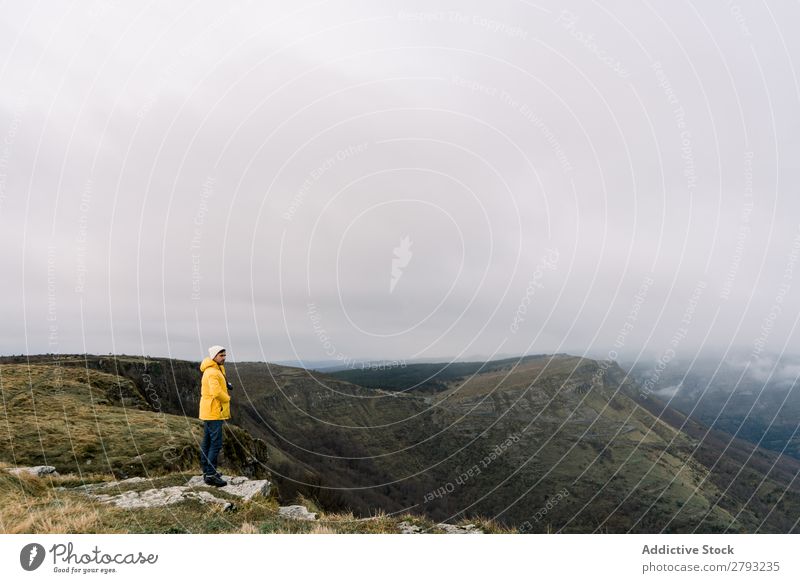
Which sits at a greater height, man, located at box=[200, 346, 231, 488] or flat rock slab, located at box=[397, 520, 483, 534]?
man, located at box=[200, 346, 231, 488]

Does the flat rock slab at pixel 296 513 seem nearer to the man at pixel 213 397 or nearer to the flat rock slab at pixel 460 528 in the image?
the man at pixel 213 397

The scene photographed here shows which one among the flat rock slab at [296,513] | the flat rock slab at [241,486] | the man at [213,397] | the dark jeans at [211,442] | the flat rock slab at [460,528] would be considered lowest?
the flat rock slab at [460,528]

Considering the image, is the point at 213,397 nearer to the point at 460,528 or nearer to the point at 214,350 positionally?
the point at 214,350

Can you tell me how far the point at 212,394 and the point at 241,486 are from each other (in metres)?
3.61

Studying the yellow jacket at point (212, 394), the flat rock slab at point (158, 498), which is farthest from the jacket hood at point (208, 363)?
the flat rock slab at point (158, 498)

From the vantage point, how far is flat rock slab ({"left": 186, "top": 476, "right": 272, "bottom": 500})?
12358 mm

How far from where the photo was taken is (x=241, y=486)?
13.4 metres

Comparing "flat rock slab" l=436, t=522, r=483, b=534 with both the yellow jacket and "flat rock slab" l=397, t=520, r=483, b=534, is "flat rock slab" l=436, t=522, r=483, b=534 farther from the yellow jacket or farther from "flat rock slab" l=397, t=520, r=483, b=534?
the yellow jacket

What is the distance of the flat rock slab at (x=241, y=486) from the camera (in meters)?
12.4

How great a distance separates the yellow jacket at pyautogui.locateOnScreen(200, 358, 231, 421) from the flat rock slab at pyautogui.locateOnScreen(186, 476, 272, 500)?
236cm

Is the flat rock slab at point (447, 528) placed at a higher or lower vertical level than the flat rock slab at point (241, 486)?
lower

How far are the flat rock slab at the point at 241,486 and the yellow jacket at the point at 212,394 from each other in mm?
2365

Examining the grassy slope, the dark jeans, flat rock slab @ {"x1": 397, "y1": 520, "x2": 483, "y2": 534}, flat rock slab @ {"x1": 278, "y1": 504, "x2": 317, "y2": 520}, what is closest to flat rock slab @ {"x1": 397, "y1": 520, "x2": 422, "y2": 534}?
flat rock slab @ {"x1": 397, "y1": 520, "x2": 483, "y2": 534}

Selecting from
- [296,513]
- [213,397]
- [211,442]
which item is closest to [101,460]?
[211,442]
